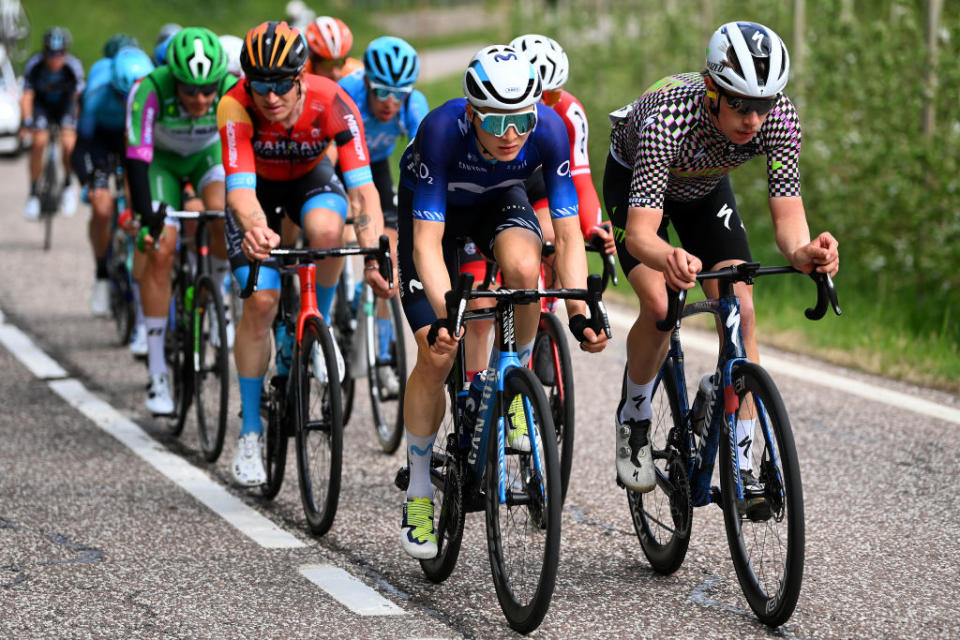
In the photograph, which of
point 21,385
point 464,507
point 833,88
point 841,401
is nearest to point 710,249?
point 464,507

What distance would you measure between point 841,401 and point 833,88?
4.89 metres

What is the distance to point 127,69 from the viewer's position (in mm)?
9352

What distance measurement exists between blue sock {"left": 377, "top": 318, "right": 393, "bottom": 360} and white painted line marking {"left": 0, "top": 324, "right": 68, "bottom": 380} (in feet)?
8.79

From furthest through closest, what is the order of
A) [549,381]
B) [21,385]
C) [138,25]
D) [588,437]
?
[138,25] → [21,385] → [588,437] → [549,381]

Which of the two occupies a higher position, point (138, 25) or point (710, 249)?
point (710, 249)

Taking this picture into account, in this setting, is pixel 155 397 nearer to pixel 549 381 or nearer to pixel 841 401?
pixel 549 381

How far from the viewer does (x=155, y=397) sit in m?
7.64

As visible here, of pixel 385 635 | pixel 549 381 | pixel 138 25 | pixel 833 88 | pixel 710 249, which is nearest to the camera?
pixel 385 635

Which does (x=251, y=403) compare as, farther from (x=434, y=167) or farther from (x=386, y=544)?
(x=434, y=167)

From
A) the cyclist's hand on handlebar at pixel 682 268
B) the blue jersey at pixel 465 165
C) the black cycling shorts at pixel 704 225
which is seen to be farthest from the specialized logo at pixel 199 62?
the cyclist's hand on handlebar at pixel 682 268

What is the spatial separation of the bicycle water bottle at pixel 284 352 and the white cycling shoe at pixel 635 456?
1.69m

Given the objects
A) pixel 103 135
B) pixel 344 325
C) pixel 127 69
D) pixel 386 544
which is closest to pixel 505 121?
pixel 386 544

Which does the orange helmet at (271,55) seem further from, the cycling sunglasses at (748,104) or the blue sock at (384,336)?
the cycling sunglasses at (748,104)

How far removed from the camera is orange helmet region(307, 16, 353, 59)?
7941mm
